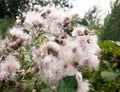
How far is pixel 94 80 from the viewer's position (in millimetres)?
1901

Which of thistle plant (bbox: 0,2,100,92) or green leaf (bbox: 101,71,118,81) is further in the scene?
green leaf (bbox: 101,71,118,81)

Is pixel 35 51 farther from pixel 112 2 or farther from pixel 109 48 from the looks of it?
pixel 112 2

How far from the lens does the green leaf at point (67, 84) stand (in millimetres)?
1047

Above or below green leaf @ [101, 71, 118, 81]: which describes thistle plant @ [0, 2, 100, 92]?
above

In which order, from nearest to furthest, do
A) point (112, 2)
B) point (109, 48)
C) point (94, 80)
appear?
point (109, 48) → point (94, 80) → point (112, 2)

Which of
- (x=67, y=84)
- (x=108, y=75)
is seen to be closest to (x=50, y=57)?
(x=67, y=84)

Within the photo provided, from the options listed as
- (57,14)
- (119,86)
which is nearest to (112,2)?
(119,86)

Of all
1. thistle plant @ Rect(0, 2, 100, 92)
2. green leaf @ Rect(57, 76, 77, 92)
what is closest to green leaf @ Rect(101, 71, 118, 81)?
thistle plant @ Rect(0, 2, 100, 92)

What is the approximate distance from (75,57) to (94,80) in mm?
823

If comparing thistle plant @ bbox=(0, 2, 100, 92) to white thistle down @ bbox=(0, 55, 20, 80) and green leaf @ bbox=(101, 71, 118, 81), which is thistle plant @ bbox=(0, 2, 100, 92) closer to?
white thistle down @ bbox=(0, 55, 20, 80)

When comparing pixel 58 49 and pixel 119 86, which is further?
pixel 119 86

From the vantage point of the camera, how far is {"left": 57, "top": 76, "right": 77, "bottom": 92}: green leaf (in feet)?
3.43

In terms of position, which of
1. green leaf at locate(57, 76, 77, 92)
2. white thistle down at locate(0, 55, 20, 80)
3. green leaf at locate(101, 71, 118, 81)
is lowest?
green leaf at locate(101, 71, 118, 81)

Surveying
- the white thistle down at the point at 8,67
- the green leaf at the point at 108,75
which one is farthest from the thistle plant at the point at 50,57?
the green leaf at the point at 108,75
